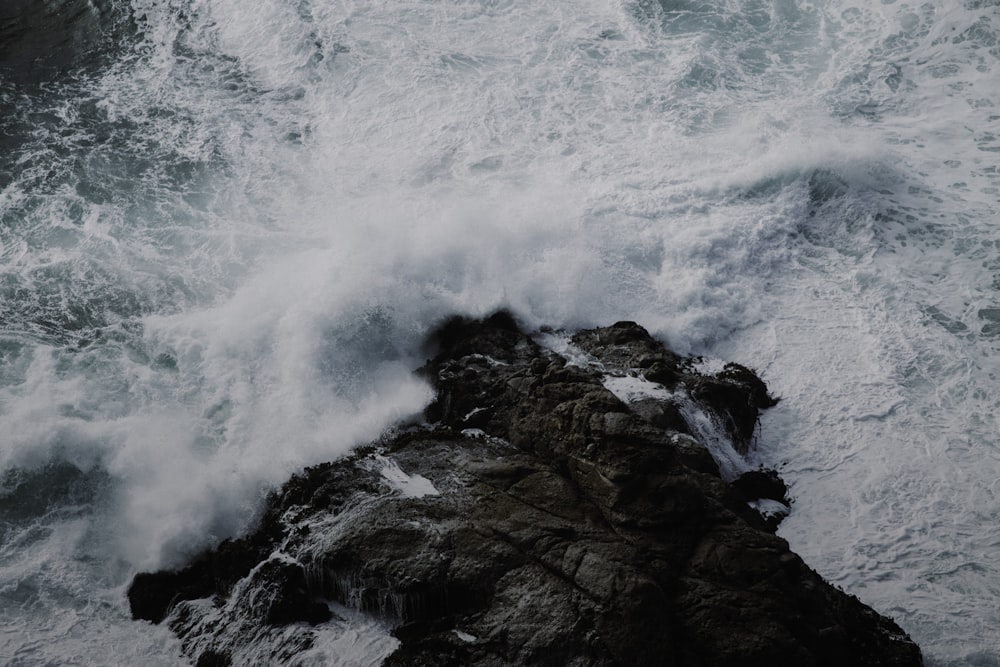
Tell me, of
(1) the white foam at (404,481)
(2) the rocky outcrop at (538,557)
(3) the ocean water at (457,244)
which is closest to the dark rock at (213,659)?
(2) the rocky outcrop at (538,557)

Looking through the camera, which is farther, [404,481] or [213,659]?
[404,481]

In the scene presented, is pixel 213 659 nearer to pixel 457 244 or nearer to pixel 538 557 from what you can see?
pixel 538 557

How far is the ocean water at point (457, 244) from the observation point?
9383 mm

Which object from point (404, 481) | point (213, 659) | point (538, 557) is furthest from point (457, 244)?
point (213, 659)

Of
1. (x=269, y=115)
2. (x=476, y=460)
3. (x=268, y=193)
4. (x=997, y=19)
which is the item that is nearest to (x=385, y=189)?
(x=268, y=193)

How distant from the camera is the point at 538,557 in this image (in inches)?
298

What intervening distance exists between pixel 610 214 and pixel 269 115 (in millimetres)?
7979

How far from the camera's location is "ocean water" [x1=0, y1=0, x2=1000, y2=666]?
938 cm

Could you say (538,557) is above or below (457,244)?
A: below

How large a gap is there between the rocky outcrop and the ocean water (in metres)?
0.74

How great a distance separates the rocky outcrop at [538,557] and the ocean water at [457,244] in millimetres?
737

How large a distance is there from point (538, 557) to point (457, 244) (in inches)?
261

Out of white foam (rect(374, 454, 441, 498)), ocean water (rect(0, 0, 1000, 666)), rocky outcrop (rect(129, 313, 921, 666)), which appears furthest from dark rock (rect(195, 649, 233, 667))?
white foam (rect(374, 454, 441, 498))

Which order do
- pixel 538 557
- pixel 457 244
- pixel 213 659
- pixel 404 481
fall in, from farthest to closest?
pixel 457 244
pixel 404 481
pixel 213 659
pixel 538 557
